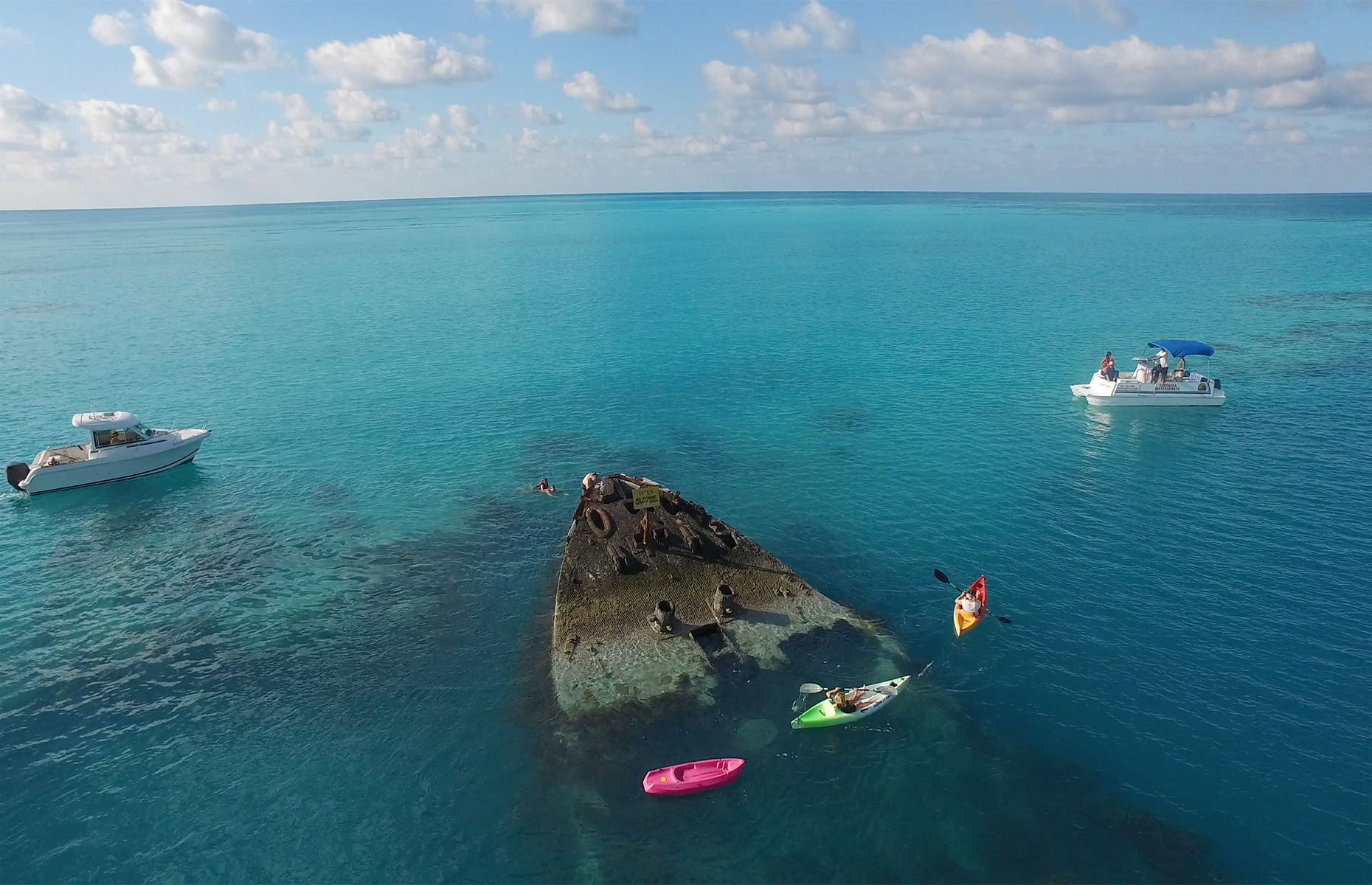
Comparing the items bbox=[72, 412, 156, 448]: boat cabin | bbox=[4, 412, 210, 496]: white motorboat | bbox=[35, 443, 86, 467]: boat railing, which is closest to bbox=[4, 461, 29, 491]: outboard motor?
bbox=[4, 412, 210, 496]: white motorboat

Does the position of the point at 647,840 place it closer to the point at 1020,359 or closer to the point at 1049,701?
the point at 1049,701

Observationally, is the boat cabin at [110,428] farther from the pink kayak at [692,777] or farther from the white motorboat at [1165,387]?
the white motorboat at [1165,387]

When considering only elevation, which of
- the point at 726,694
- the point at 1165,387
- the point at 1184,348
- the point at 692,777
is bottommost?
the point at 692,777

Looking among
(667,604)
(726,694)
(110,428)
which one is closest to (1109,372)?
(667,604)

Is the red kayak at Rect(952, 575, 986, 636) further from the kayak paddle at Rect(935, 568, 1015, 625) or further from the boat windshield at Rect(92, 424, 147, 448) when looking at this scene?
the boat windshield at Rect(92, 424, 147, 448)

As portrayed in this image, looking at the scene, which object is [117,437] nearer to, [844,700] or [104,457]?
[104,457]

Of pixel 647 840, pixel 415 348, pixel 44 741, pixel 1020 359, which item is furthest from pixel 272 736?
pixel 1020 359
